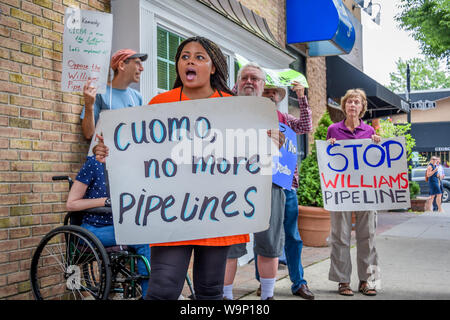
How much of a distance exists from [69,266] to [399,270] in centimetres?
386

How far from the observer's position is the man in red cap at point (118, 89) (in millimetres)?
4102

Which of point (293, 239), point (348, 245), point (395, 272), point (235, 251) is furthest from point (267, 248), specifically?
point (395, 272)

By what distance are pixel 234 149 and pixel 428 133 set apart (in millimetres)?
32350

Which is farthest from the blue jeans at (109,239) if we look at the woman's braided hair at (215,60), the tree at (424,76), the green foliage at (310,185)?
the tree at (424,76)

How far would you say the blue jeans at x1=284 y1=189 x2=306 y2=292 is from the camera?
169 inches

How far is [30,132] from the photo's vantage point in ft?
12.5

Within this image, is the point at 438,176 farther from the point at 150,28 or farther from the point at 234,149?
the point at 234,149

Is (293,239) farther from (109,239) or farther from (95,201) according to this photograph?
(95,201)

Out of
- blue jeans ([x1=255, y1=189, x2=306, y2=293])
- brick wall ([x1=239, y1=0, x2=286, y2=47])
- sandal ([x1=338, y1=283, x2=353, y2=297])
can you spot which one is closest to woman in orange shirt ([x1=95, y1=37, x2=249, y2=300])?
blue jeans ([x1=255, y1=189, x2=306, y2=293])

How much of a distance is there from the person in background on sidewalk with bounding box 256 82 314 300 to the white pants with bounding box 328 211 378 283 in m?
0.37

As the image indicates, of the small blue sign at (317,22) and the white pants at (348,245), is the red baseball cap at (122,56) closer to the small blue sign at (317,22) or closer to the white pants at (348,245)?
the white pants at (348,245)

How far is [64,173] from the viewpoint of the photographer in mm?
4121

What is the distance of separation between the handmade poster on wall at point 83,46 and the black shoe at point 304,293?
8.43ft
